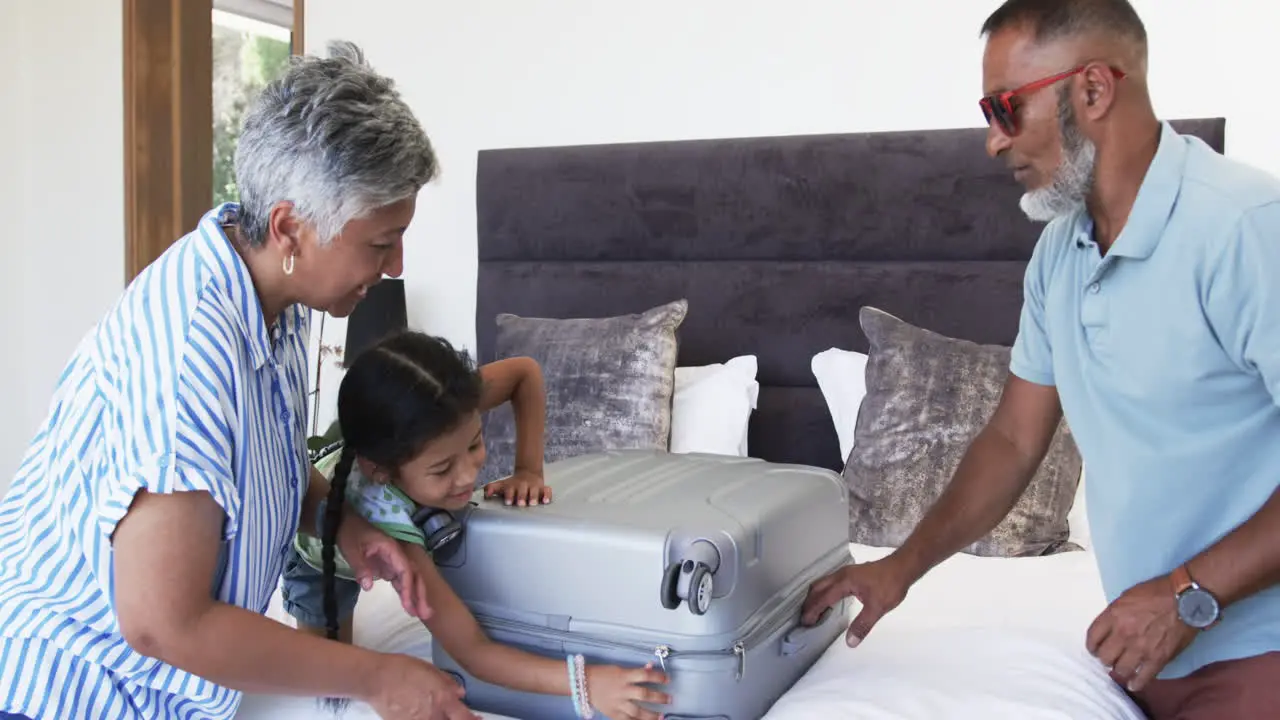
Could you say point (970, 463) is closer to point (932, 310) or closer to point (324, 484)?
point (324, 484)

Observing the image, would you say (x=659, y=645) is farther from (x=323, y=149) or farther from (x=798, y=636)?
(x=323, y=149)

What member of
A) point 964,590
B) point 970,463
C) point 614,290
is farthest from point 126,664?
point 614,290

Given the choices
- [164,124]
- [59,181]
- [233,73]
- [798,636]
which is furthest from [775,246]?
[233,73]

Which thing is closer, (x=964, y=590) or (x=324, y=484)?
(x=324, y=484)

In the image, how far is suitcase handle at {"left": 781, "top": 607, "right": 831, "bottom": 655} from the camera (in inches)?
60.5

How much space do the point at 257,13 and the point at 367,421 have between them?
588 cm

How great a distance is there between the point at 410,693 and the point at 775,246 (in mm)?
2085

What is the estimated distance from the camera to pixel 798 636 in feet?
5.18

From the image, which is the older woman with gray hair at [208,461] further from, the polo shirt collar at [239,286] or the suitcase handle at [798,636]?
the suitcase handle at [798,636]

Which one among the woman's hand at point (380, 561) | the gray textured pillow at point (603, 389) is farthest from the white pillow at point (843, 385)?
the woman's hand at point (380, 561)

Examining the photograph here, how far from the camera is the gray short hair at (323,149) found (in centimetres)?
125

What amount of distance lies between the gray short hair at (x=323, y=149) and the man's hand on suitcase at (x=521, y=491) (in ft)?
1.46

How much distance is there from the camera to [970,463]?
1798mm

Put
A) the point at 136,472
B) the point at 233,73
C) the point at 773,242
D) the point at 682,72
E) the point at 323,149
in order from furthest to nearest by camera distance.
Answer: the point at 233,73
the point at 682,72
the point at 773,242
the point at 323,149
the point at 136,472
